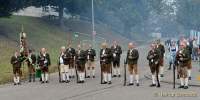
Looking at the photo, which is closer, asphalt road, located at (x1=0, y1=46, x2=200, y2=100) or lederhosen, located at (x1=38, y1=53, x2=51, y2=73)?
asphalt road, located at (x1=0, y1=46, x2=200, y2=100)

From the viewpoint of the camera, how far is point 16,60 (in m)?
25.1

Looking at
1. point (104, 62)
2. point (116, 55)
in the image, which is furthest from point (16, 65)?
point (116, 55)

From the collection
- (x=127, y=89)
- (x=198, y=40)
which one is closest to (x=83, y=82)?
(x=127, y=89)

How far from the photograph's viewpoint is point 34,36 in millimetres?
53969

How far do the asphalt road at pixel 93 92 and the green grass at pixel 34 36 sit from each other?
5.65 meters

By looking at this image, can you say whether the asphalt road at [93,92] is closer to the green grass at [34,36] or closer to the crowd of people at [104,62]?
the crowd of people at [104,62]

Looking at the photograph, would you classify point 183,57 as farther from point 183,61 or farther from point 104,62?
point 104,62

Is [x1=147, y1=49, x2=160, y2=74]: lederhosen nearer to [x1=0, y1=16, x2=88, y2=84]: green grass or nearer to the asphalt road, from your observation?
the asphalt road

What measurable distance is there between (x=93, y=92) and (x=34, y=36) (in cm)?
3477

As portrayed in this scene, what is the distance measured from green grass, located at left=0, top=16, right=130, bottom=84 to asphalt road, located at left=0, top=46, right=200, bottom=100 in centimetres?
565

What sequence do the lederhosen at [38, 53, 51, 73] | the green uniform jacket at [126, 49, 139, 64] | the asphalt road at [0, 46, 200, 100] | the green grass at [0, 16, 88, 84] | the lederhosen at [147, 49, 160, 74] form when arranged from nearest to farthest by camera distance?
the asphalt road at [0, 46, 200, 100] → the lederhosen at [147, 49, 160, 74] → the green uniform jacket at [126, 49, 139, 64] → the lederhosen at [38, 53, 51, 73] → the green grass at [0, 16, 88, 84]

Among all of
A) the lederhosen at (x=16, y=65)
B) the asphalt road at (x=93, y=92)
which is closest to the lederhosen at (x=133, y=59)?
the asphalt road at (x=93, y=92)

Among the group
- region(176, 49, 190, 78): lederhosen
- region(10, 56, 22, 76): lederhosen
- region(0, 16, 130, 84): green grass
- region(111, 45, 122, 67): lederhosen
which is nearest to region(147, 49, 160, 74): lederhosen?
region(176, 49, 190, 78): lederhosen

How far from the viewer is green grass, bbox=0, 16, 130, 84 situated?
36.6 meters
